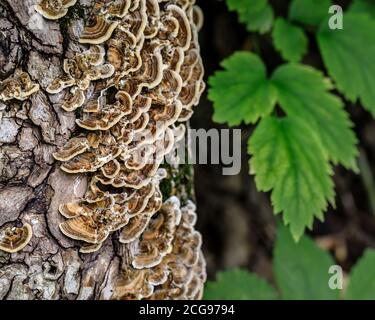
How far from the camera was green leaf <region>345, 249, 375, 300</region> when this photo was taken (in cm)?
319

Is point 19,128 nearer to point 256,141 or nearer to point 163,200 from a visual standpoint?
point 163,200

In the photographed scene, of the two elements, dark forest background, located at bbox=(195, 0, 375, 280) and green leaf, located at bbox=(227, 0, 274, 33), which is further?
dark forest background, located at bbox=(195, 0, 375, 280)

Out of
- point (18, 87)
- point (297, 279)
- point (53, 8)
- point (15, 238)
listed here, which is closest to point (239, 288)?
point (297, 279)

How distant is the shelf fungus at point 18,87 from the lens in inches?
75.3

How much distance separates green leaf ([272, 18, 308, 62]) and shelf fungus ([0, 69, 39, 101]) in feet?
5.92

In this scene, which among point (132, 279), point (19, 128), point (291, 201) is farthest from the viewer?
point (291, 201)

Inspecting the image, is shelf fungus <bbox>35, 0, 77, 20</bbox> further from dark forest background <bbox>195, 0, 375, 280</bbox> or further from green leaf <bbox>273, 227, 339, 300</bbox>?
green leaf <bbox>273, 227, 339, 300</bbox>

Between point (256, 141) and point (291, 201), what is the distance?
39 cm

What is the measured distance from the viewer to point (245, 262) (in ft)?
14.7

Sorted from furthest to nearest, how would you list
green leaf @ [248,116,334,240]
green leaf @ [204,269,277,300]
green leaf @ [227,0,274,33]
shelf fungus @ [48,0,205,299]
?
Result: green leaf @ [204,269,277,300]
green leaf @ [227,0,274,33]
green leaf @ [248,116,334,240]
shelf fungus @ [48,0,205,299]

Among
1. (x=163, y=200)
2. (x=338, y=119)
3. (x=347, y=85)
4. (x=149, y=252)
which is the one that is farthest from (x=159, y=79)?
(x=347, y=85)

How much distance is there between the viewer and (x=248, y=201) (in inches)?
178

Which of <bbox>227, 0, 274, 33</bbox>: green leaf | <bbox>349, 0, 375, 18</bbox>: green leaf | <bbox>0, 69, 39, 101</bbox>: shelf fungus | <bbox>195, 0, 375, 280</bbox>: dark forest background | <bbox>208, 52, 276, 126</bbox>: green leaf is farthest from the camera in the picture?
<bbox>195, 0, 375, 280</bbox>: dark forest background

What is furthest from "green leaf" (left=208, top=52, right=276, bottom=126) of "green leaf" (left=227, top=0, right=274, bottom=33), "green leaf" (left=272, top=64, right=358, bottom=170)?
"green leaf" (left=227, top=0, right=274, bottom=33)
